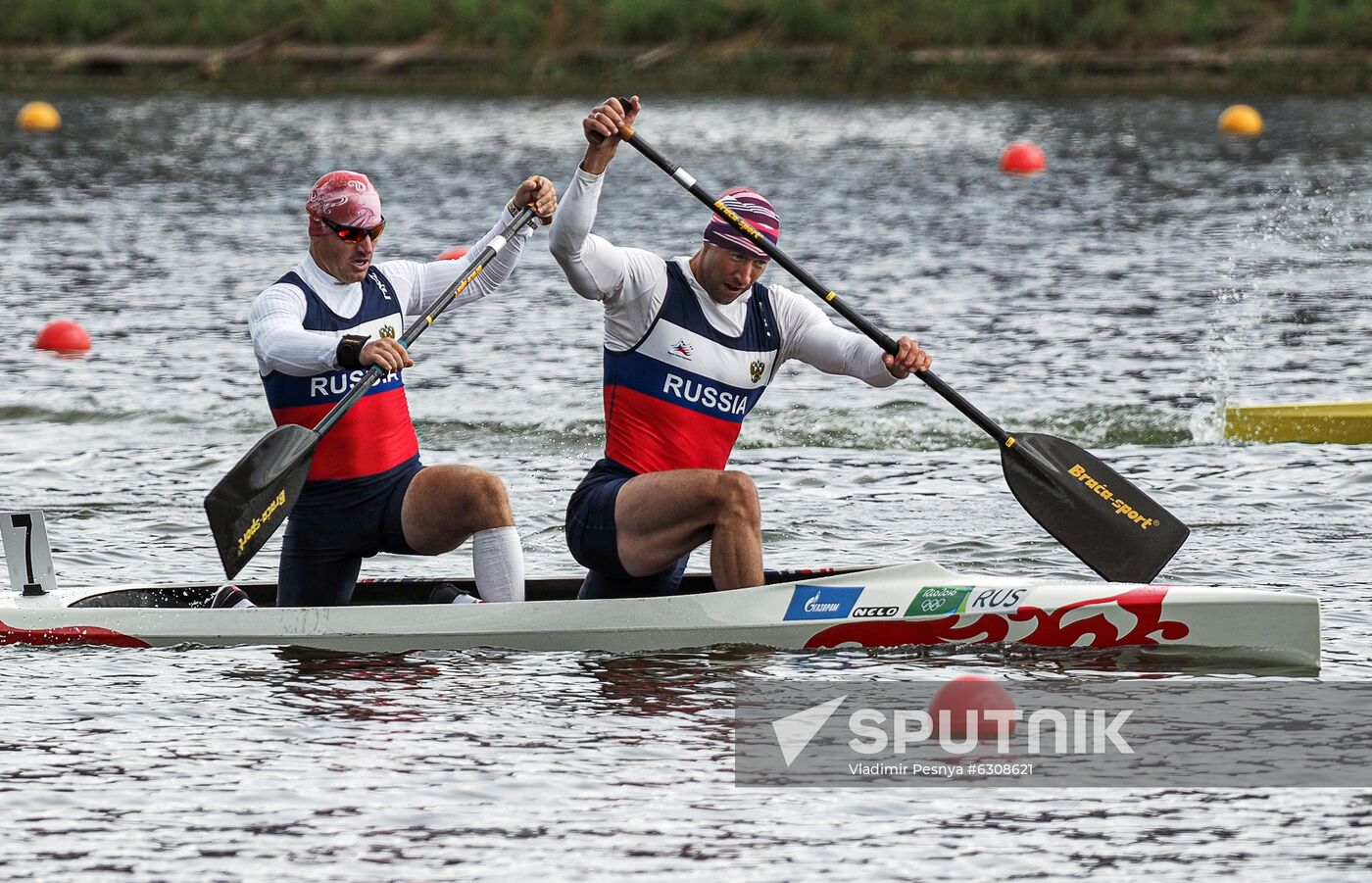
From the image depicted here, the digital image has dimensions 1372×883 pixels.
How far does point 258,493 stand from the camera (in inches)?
274

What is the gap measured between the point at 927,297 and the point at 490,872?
462 inches

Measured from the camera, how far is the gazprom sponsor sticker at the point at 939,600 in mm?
7089

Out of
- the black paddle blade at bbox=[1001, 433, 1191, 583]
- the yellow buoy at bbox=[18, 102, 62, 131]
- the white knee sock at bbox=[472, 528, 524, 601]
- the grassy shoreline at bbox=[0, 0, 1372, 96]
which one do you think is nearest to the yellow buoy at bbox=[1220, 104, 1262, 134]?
the grassy shoreline at bbox=[0, 0, 1372, 96]

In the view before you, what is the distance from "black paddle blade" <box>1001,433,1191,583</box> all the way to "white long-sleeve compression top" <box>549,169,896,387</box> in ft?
2.50

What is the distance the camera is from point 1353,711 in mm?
6520

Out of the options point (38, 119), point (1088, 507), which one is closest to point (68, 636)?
point (1088, 507)

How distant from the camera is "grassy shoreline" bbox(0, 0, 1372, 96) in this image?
32.3 m

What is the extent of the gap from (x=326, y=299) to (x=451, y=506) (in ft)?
2.77

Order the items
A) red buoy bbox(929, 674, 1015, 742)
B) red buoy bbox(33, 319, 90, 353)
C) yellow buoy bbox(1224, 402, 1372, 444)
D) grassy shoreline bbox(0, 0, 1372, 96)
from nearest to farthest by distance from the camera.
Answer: red buoy bbox(929, 674, 1015, 742) → yellow buoy bbox(1224, 402, 1372, 444) → red buoy bbox(33, 319, 90, 353) → grassy shoreline bbox(0, 0, 1372, 96)

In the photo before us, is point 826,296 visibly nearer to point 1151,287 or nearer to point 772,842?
point 772,842

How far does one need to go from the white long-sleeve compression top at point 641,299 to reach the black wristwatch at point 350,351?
71cm

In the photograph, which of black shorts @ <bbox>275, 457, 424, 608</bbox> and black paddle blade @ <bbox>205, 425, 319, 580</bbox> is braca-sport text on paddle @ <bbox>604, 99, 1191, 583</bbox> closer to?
black shorts @ <bbox>275, 457, 424, 608</bbox>

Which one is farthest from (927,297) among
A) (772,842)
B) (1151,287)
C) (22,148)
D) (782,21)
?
(782,21)

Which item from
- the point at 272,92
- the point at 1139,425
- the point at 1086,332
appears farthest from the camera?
the point at 272,92
